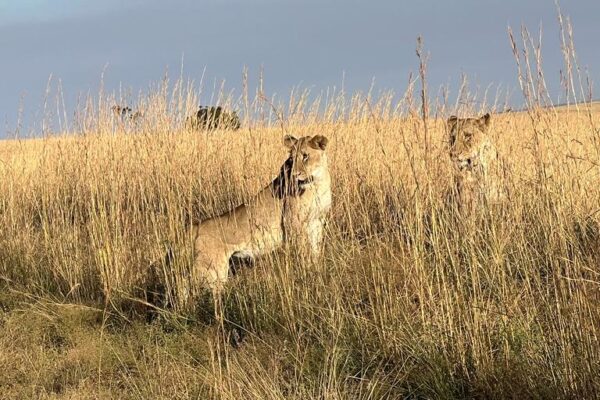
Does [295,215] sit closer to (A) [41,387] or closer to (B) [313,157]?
(B) [313,157]

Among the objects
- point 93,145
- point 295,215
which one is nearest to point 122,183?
point 93,145

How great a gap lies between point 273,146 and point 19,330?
3803 millimetres

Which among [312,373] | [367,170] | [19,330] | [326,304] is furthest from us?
[367,170]

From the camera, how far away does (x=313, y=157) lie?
6.16 m

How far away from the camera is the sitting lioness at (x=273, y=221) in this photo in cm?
488

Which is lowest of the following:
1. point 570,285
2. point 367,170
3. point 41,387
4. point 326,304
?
point 41,387

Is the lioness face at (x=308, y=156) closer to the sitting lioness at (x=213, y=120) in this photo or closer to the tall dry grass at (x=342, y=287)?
the tall dry grass at (x=342, y=287)

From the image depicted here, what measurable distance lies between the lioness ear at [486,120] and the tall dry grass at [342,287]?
0.14 m

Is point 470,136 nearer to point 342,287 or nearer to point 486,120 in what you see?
point 486,120

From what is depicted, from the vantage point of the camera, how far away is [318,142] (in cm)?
615

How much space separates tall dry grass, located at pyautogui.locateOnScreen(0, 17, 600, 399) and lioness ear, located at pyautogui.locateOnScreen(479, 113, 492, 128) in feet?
0.47

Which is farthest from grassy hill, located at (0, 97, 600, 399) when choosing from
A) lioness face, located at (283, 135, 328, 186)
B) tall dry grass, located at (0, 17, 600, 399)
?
lioness face, located at (283, 135, 328, 186)

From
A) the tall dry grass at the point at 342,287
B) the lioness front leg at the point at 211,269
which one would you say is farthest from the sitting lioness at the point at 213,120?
the lioness front leg at the point at 211,269

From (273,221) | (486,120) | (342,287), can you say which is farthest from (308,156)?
(342,287)
